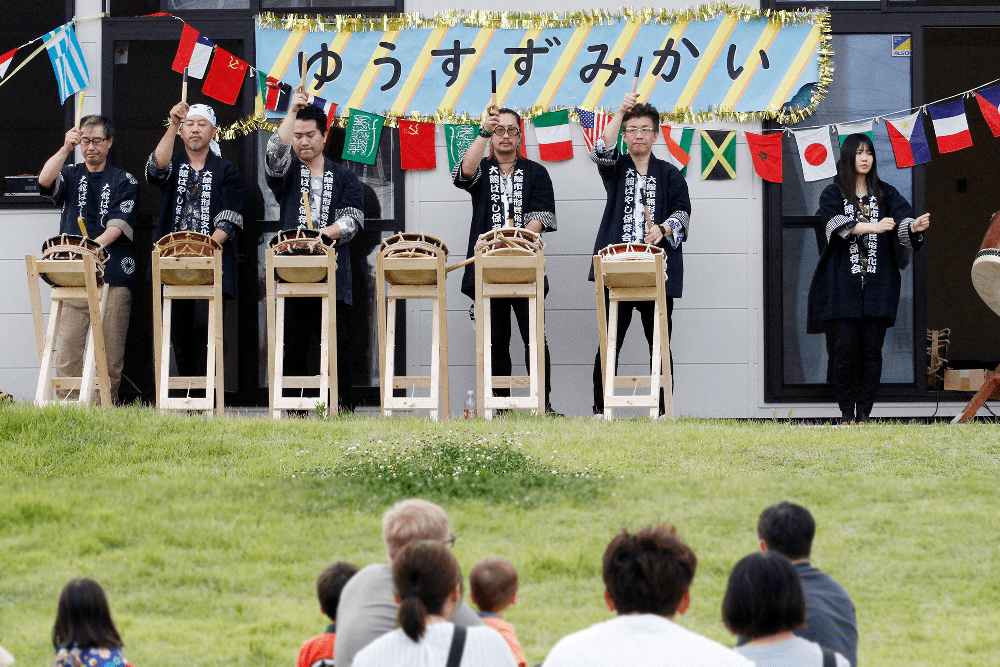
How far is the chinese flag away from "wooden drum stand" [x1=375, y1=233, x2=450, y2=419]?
1.78 m

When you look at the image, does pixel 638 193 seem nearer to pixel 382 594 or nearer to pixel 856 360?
pixel 856 360

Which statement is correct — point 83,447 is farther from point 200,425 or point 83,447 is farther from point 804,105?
point 804,105

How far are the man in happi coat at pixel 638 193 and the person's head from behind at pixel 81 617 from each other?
487cm

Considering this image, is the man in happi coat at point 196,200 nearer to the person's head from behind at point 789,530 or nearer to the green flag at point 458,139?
the green flag at point 458,139

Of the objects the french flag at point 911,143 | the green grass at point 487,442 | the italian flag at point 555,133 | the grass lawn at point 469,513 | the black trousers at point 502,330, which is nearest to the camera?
the grass lawn at point 469,513

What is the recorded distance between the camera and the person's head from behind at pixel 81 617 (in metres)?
2.84

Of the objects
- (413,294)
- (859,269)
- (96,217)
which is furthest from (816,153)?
(96,217)

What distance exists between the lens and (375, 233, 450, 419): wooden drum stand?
7.05 m

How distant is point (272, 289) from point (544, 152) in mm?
2099

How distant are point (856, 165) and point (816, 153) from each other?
72cm

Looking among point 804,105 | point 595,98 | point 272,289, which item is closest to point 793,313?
point 804,105

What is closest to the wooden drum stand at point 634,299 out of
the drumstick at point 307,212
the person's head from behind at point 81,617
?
the drumstick at point 307,212

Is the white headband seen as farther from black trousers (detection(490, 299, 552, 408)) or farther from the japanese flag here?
the japanese flag

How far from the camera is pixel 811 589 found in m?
2.87
